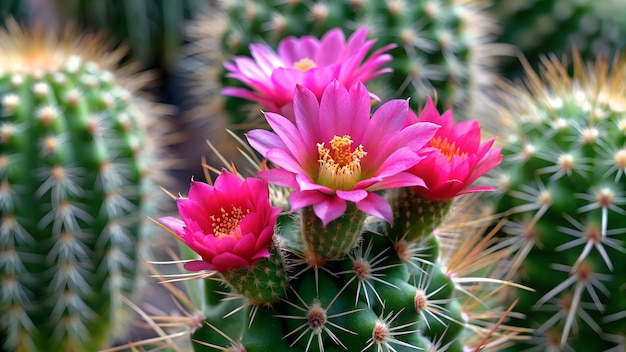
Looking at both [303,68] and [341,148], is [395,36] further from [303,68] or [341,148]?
[341,148]

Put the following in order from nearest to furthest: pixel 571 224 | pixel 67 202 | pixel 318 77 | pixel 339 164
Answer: pixel 339 164 → pixel 318 77 → pixel 571 224 → pixel 67 202

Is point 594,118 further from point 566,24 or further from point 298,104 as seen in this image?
point 566,24

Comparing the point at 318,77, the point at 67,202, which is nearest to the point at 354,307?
the point at 318,77

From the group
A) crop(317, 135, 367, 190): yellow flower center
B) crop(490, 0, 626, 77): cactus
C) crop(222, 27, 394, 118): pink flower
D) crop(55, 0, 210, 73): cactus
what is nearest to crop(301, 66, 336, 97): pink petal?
crop(222, 27, 394, 118): pink flower

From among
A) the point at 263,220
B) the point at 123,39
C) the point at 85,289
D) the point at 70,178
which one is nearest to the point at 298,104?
the point at 263,220

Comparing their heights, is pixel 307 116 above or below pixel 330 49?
below

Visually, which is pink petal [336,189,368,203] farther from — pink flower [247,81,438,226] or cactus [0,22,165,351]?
cactus [0,22,165,351]

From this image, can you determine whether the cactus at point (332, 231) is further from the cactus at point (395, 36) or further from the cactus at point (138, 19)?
the cactus at point (138, 19)
